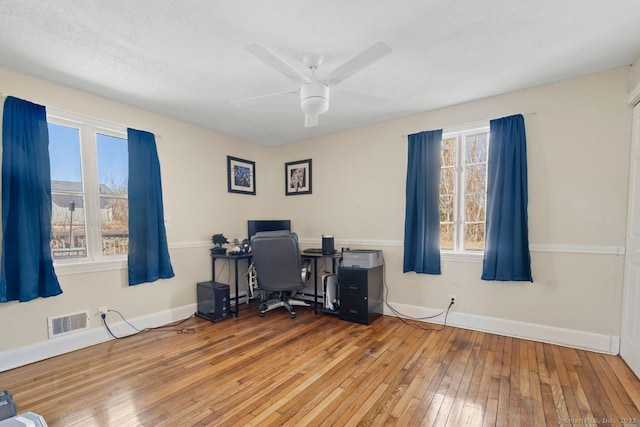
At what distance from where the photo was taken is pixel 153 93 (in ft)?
9.04

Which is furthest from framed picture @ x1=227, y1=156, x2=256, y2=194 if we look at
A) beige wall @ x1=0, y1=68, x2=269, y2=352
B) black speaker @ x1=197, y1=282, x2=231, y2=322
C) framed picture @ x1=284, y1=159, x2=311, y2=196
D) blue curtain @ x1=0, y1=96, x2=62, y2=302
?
blue curtain @ x1=0, y1=96, x2=62, y2=302

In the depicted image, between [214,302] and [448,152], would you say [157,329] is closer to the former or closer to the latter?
[214,302]

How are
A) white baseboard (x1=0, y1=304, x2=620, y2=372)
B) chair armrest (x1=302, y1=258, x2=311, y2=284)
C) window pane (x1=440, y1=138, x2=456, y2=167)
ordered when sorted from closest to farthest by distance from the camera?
white baseboard (x1=0, y1=304, x2=620, y2=372), window pane (x1=440, y1=138, x2=456, y2=167), chair armrest (x1=302, y1=258, x2=311, y2=284)

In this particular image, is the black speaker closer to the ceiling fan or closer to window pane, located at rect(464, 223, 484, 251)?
the ceiling fan

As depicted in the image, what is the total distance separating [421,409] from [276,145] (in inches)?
160

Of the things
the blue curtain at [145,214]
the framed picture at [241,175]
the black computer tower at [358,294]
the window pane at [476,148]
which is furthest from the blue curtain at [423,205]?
the blue curtain at [145,214]

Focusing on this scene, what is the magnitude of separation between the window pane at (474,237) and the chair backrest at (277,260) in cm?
200

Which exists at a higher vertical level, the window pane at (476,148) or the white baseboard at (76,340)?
the window pane at (476,148)

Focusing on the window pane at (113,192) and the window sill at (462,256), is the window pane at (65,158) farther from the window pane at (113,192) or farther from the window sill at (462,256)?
the window sill at (462,256)

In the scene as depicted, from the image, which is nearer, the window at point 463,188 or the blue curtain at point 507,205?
the blue curtain at point 507,205

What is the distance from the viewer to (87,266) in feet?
8.85

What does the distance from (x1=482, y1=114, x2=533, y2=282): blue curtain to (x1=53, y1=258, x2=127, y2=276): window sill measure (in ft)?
12.8

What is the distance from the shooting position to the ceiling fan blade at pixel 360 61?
1.65 m

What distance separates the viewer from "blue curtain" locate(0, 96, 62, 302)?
2244 millimetres
